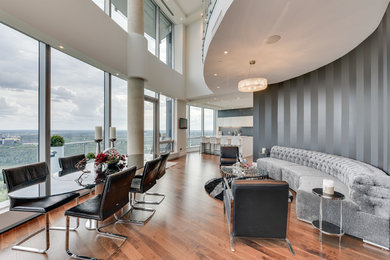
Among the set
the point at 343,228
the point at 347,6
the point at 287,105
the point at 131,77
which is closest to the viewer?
the point at 347,6

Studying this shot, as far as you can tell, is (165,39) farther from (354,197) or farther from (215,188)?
(354,197)

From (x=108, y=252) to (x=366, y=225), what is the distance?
3216mm

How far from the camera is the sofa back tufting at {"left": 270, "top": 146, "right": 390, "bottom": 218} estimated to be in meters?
1.95

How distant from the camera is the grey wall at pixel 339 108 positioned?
102 inches

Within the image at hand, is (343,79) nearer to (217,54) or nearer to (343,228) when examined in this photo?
(217,54)

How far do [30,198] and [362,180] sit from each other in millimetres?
4158

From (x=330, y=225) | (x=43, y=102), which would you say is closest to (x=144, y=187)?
(x=43, y=102)

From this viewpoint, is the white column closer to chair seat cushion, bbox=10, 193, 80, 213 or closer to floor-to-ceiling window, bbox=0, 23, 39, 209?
floor-to-ceiling window, bbox=0, 23, 39, 209

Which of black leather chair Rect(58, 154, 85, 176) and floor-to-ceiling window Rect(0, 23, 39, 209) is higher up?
floor-to-ceiling window Rect(0, 23, 39, 209)

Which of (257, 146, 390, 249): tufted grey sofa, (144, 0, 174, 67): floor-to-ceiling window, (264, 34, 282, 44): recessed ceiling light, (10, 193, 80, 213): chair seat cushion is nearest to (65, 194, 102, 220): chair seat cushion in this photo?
(10, 193, 80, 213): chair seat cushion

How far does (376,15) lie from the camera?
7.45 ft

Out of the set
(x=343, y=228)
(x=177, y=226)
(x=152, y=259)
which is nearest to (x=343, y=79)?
(x=343, y=228)

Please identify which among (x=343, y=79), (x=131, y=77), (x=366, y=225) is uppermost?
(x=131, y=77)

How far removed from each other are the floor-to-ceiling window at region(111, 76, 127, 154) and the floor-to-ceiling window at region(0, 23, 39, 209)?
5.91 ft
